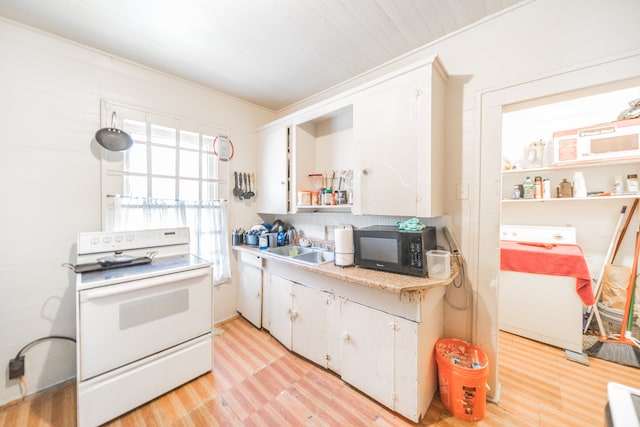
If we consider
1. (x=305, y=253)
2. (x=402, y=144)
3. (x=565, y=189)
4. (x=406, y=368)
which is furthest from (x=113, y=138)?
(x=565, y=189)

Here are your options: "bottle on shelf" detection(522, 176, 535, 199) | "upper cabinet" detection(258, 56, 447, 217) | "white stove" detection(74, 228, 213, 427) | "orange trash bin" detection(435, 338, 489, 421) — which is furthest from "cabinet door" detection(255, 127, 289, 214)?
"bottle on shelf" detection(522, 176, 535, 199)

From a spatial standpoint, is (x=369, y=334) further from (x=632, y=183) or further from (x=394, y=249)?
(x=632, y=183)

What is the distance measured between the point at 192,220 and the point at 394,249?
2.06 metres

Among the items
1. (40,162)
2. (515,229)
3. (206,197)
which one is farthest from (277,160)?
(515,229)

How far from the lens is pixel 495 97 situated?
5.23 ft

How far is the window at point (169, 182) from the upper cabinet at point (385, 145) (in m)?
0.93

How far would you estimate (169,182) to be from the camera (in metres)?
2.31

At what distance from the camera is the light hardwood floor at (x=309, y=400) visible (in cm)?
148

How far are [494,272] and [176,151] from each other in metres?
2.97

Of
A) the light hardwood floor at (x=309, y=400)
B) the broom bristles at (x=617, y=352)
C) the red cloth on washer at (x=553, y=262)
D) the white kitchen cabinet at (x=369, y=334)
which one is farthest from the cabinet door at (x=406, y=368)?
the broom bristles at (x=617, y=352)

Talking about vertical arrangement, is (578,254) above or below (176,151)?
below

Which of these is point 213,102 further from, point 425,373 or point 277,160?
point 425,373

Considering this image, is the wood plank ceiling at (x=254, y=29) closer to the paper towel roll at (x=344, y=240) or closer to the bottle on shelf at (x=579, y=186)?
the paper towel roll at (x=344, y=240)

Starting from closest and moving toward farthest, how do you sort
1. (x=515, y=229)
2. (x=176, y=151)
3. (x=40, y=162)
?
(x=40, y=162) → (x=176, y=151) → (x=515, y=229)
